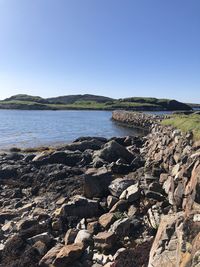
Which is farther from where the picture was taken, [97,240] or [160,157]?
[160,157]

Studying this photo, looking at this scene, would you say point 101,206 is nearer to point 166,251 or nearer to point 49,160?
point 166,251

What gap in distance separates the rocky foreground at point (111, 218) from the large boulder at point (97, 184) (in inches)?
1.7

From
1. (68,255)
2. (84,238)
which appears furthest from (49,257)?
(84,238)

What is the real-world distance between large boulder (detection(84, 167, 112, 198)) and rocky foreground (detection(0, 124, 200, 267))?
0.15ft

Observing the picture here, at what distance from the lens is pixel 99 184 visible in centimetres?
1593

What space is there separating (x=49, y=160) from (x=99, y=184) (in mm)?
11339

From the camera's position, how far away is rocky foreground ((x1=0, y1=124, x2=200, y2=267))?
28.9ft

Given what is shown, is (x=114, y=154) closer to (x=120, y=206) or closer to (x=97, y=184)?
(x=97, y=184)

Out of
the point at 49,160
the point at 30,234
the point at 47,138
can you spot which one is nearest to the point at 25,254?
the point at 30,234

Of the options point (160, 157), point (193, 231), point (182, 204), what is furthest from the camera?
point (160, 157)

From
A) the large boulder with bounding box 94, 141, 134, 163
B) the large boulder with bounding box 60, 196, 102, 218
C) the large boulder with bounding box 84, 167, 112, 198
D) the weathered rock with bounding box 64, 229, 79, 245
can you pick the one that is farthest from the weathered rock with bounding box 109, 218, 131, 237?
the large boulder with bounding box 94, 141, 134, 163

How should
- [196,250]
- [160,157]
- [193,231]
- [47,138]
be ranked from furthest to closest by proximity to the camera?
[47,138] → [160,157] → [193,231] → [196,250]

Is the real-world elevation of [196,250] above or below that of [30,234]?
above

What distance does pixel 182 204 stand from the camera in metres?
11.6
